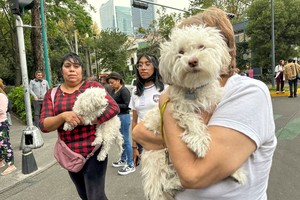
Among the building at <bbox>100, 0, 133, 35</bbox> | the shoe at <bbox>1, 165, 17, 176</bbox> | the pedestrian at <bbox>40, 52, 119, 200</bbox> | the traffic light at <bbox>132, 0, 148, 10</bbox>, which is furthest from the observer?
the building at <bbox>100, 0, 133, 35</bbox>

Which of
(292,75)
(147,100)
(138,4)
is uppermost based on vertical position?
(138,4)

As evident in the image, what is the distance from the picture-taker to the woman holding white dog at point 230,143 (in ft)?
3.86

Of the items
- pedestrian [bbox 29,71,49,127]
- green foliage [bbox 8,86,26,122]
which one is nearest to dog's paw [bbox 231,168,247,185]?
pedestrian [bbox 29,71,49,127]

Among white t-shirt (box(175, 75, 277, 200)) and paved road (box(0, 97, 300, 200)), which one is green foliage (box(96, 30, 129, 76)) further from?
white t-shirt (box(175, 75, 277, 200))

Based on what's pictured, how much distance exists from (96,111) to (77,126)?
0.25 metres

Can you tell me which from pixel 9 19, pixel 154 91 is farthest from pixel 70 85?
pixel 9 19

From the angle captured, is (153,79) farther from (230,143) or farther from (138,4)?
(138,4)

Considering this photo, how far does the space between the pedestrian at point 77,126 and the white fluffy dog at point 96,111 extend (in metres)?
0.05

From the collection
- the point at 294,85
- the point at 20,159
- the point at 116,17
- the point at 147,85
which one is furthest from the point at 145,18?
the point at 147,85

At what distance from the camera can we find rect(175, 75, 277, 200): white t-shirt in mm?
1183

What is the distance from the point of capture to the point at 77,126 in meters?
2.76

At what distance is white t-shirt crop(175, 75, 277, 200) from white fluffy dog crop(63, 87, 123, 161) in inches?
61.9

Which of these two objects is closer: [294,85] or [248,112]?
[248,112]

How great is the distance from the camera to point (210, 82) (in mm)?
1373
